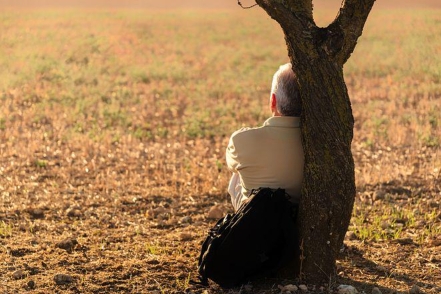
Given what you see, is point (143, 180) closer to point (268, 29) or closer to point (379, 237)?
point (379, 237)

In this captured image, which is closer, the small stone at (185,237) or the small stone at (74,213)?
the small stone at (185,237)

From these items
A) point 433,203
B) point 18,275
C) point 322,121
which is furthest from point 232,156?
point 433,203

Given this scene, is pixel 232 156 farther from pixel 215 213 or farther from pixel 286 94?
pixel 215 213

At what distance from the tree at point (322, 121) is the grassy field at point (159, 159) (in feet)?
1.13

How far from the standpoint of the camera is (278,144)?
5.34 m

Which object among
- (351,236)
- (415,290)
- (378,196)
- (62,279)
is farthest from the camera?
(378,196)

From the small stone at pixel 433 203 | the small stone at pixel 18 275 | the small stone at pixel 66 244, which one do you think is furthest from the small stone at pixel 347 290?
the small stone at pixel 433 203

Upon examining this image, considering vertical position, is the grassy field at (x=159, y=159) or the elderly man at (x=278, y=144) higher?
the elderly man at (x=278, y=144)

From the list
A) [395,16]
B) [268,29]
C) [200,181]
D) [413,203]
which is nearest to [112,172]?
[200,181]

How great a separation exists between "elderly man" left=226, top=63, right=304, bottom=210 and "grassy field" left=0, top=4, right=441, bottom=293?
76 centimetres

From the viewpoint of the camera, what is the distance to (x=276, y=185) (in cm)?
539

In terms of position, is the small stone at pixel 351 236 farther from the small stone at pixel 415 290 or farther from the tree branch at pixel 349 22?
the tree branch at pixel 349 22

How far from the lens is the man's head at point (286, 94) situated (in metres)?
5.28

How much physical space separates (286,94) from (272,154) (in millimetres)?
424
